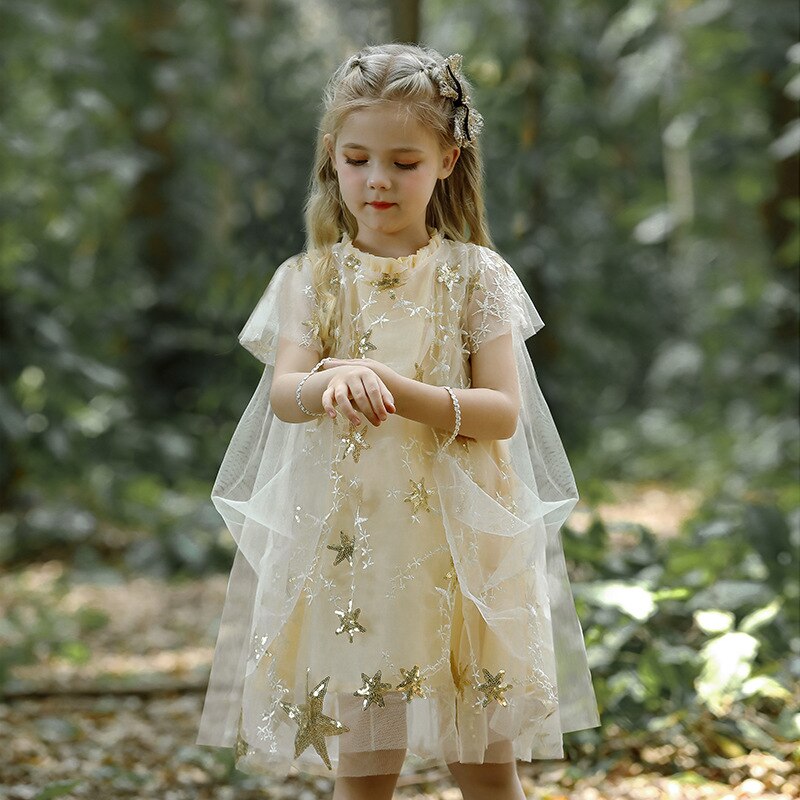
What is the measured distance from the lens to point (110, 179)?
26.1 feet

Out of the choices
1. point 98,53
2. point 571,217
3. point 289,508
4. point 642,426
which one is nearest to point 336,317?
point 289,508

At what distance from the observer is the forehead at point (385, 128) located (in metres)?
2.26

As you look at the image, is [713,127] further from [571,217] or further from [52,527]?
[52,527]

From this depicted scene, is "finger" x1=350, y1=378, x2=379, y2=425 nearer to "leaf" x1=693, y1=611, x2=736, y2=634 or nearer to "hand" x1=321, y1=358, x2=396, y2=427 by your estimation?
"hand" x1=321, y1=358, x2=396, y2=427

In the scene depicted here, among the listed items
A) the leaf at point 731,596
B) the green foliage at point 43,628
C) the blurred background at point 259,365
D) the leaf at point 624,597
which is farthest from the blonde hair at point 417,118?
the green foliage at point 43,628

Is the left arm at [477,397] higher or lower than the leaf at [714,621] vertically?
higher

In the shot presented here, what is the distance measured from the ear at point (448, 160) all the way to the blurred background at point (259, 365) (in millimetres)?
1496

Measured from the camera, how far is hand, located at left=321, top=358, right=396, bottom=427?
2.07m

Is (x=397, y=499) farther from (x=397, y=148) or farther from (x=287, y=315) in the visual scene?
(x=397, y=148)

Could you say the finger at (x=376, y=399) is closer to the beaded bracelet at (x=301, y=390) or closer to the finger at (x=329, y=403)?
the finger at (x=329, y=403)

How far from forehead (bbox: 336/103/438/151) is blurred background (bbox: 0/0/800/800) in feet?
5.41

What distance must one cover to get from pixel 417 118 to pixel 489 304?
1.32 feet

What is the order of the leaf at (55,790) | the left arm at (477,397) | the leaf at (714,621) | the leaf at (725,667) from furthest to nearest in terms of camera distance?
Answer: the leaf at (714,621) < the leaf at (725,667) < the leaf at (55,790) < the left arm at (477,397)

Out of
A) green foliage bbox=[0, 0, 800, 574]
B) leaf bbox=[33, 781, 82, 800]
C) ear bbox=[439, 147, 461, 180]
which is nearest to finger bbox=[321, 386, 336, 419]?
ear bbox=[439, 147, 461, 180]
